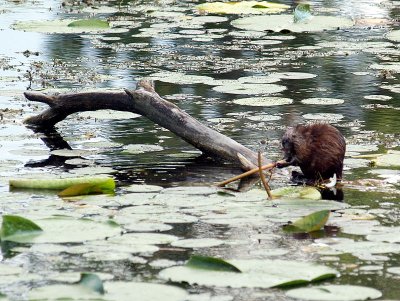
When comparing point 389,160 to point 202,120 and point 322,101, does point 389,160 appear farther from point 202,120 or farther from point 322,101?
point 322,101

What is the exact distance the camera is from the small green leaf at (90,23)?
11.4m

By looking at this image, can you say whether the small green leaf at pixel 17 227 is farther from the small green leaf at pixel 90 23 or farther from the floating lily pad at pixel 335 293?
the small green leaf at pixel 90 23

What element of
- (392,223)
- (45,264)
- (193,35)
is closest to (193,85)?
(193,35)

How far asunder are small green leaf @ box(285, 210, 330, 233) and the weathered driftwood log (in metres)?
1.27

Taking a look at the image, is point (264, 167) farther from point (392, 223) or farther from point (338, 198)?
point (392, 223)

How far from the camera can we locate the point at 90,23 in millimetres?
11508

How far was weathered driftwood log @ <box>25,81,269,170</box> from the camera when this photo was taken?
6855mm

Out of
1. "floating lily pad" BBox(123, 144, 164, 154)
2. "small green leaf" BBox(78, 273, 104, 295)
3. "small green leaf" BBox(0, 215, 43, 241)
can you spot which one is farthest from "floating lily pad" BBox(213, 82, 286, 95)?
"small green leaf" BBox(78, 273, 104, 295)

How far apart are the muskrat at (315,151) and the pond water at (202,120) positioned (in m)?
0.14

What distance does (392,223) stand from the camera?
17.6ft

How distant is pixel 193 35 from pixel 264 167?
535 centimetres

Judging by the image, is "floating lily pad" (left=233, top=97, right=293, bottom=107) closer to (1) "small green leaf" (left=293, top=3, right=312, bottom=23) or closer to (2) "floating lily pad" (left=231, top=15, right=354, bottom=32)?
(2) "floating lily pad" (left=231, top=15, right=354, bottom=32)

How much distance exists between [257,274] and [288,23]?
24.9 feet

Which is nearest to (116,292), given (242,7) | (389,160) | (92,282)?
(92,282)
